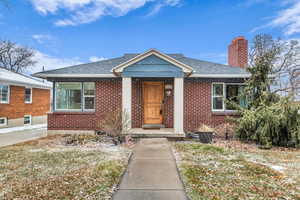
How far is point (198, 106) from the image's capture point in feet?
29.9

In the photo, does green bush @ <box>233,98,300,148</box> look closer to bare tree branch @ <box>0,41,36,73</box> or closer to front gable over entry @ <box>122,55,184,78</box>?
front gable over entry @ <box>122,55,184,78</box>

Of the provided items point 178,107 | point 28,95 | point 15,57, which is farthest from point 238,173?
point 15,57

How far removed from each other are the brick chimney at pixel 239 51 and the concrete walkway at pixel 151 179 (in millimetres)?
7620

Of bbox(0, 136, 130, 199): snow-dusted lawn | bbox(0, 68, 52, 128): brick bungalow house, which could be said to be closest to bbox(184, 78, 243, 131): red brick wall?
bbox(0, 136, 130, 199): snow-dusted lawn

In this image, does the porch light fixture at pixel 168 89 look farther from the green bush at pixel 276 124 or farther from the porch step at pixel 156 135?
the green bush at pixel 276 124

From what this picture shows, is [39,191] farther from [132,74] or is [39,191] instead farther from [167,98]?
[167,98]

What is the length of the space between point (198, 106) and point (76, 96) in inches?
254

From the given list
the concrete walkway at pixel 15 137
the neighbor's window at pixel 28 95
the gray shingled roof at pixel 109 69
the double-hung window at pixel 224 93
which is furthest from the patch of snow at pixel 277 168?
the neighbor's window at pixel 28 95

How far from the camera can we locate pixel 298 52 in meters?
13.1

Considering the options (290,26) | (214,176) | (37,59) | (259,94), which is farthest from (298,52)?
(37,59)

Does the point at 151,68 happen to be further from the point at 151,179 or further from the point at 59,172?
the point at 59,172

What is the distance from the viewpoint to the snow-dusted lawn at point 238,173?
3264mm

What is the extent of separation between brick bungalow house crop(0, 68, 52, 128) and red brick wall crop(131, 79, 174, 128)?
854 cm

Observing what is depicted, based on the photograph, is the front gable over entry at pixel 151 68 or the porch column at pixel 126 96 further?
the front gable over entry at pixel 151 68
